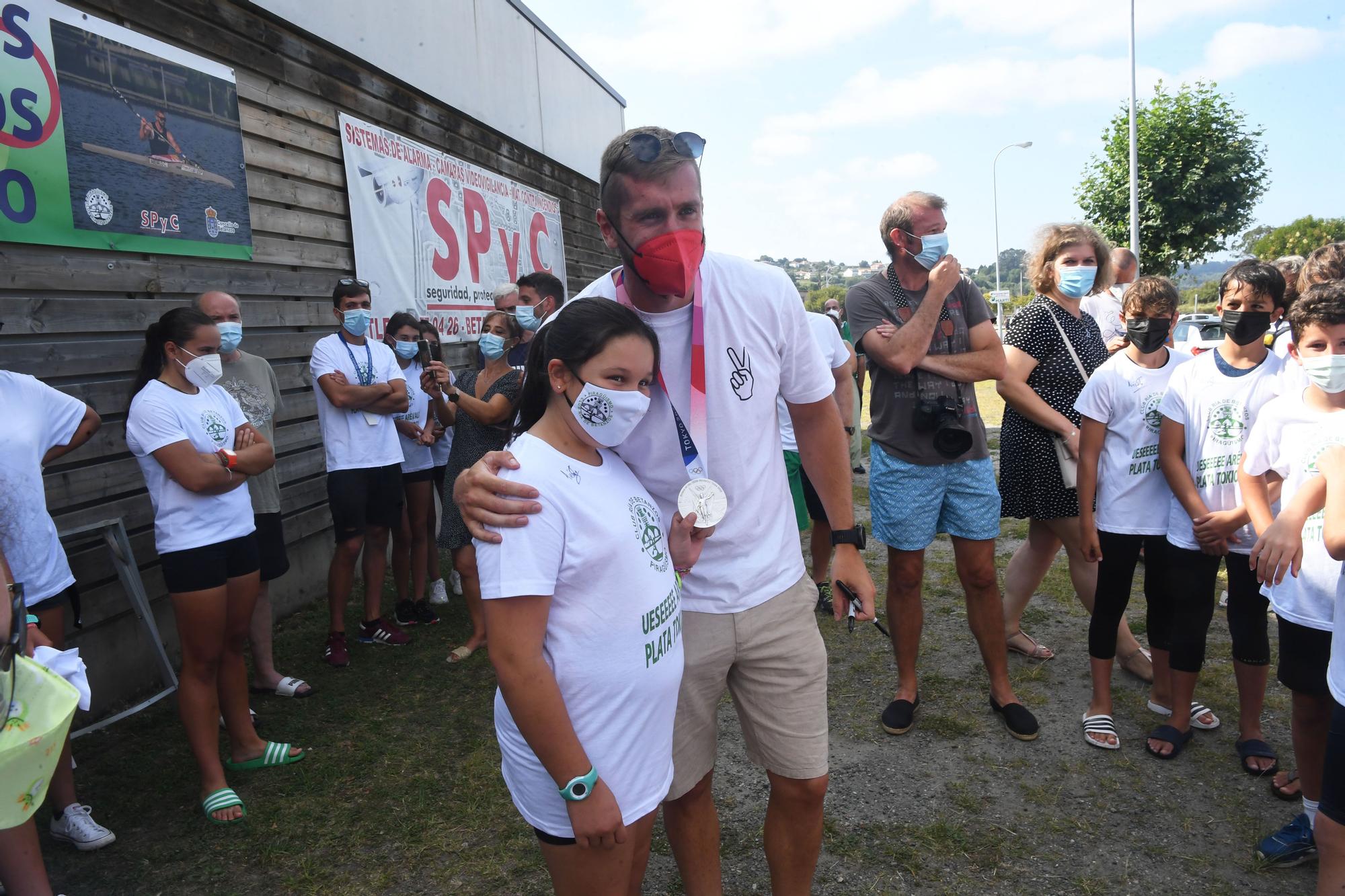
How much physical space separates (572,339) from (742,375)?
52cm

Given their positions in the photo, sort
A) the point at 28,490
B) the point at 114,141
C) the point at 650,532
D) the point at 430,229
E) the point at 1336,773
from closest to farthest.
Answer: the point at 650,532, the point at 1336,773, the point at 28,490, the point at 114,141, the point at 430,229

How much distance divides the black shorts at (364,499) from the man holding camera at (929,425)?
9.84 ft

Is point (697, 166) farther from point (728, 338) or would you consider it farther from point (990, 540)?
point (990, 540)

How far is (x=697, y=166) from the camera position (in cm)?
207

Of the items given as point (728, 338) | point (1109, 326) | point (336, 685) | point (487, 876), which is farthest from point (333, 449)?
point (1109, 326)

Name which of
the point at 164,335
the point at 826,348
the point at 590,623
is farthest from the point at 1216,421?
the point at 164,335

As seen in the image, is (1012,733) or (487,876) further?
(1012,733)

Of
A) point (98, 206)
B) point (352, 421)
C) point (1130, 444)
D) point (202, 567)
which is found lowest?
point (202, 567)

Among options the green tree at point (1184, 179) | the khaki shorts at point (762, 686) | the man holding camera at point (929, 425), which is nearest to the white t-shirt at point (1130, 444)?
the man holding camera at point (929, 425)

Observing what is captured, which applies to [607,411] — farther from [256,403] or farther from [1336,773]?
[256,403]

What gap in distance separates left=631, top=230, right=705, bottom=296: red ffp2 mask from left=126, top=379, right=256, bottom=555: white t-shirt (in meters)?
2.32

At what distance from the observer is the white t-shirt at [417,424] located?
568 cm

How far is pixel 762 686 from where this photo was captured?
7.23 ft

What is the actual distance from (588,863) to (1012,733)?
2.59 metres
